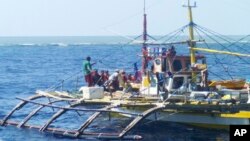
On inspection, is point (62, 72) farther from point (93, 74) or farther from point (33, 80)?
point (93, 74)

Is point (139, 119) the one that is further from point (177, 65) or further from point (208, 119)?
point (177, 65)

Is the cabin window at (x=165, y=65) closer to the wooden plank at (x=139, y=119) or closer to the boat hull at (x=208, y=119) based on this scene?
the boat hull at (x=208, y=119)

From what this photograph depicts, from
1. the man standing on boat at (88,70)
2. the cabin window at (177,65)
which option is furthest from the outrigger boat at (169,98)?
the man standing on boat at (88,70)

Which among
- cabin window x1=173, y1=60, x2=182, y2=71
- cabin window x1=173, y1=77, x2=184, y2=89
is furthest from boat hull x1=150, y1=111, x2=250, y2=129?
cabin window x1=173, y1=60, x2=182, y2=71

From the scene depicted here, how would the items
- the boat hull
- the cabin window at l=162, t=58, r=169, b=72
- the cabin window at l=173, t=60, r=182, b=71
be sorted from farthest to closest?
1. the cabin window at l=173, t=60, r=182, b=71
2. the cabin window at l=162, t=58, r=169, b=72
3. the boat hull

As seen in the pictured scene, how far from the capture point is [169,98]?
35750 millimetres

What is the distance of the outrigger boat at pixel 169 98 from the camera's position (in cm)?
3566

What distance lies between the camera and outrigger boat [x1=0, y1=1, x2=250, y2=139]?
117 feet

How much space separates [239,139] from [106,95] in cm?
1766

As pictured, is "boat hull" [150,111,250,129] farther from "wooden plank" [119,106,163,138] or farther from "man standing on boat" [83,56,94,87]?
"man standing on boat" [83,56,94,87]

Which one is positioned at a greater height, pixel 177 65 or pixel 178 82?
pixel 177 65

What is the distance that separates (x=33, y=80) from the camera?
78.6 m

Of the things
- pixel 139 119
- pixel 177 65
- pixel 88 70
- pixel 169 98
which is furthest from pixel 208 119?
pixel 88 70

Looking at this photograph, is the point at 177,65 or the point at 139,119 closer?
the point at 139,119
